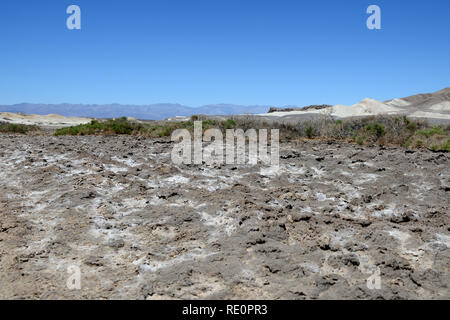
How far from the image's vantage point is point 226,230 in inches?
146

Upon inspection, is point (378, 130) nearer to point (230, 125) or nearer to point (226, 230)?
point (230, 125)

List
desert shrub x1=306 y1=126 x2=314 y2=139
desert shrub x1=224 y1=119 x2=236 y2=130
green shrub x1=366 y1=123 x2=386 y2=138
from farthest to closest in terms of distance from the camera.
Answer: desert shrub x1=224 y1=119 x2=236 y2=130 → desert shrub x1=306 y1=126 x2=314 y2=139 → green shrub x1=366 y1=123 x2=386 y2=138

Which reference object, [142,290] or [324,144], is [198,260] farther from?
[324,144]

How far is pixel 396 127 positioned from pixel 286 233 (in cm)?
865

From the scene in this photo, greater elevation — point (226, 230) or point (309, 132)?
point (309, 132)

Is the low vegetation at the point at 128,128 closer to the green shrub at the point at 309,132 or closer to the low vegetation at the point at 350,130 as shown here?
the low vegetation at the point at 350,130

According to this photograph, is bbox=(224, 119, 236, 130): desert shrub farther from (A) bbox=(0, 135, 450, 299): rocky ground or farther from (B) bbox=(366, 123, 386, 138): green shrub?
(A) bbox=(0, 135, 450, 299): rocky ground

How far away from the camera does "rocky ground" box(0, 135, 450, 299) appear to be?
279 centimetres

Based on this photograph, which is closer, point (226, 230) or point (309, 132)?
point (226, 230)

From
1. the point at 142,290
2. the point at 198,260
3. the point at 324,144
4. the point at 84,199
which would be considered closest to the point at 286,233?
the point at 198,260

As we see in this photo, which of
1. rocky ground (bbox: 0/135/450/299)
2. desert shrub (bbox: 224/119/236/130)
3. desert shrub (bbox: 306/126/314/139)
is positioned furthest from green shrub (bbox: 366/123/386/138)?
desert shrub (bbox: 224/119/236/130)

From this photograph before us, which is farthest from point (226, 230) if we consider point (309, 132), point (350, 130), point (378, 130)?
point (350, 130)

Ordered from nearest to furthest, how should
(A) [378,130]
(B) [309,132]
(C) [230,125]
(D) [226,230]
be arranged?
(D) [226,230]
(A) [378,130]
(B) [309,132]
(C) [230,125]

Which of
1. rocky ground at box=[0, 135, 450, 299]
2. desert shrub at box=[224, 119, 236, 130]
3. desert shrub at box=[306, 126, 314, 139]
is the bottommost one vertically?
rocky ground at box=[0, 135, 450, 299]
